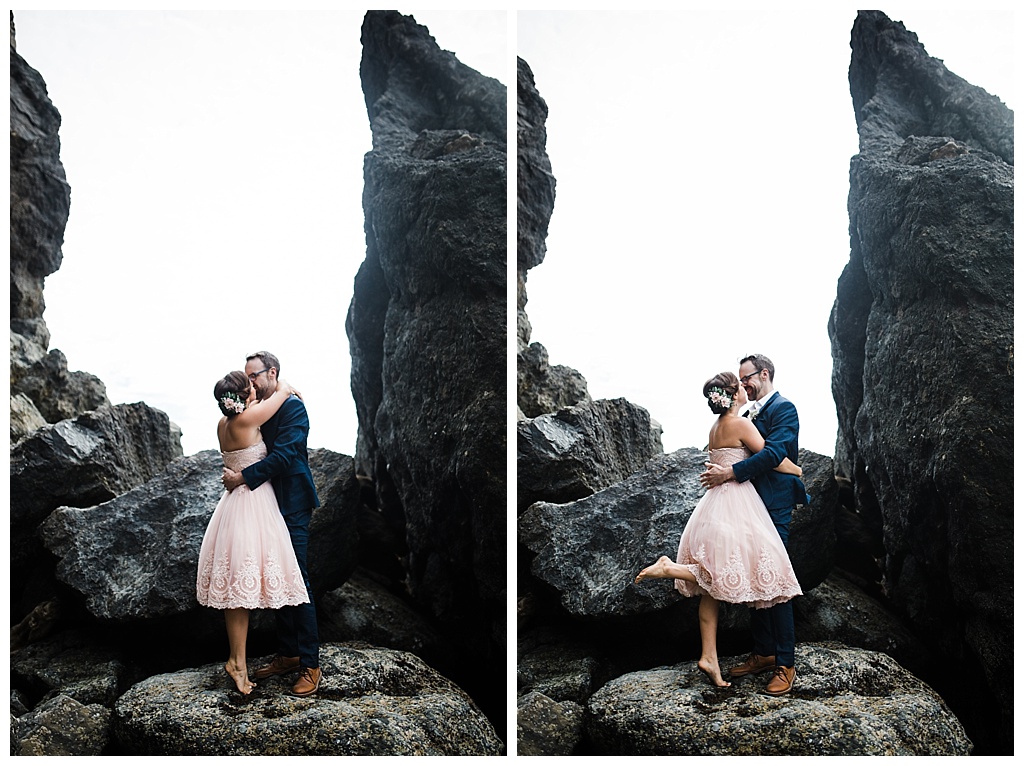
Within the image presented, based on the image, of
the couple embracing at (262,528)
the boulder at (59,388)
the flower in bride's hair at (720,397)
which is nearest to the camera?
the couple embracing at (262,528)

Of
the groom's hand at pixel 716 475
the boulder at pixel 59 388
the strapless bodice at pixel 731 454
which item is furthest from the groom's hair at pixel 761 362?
the boulder at pixel 59 388

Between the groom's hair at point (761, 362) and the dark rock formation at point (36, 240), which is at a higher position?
the dark rock formation at point (36, 240)

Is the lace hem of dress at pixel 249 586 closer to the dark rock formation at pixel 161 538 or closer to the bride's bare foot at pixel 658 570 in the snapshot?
the dark rock formation at pixel 161 538

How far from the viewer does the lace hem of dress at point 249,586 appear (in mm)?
4066

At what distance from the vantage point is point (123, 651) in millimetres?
4492

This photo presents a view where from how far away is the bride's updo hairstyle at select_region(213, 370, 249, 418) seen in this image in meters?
4.27

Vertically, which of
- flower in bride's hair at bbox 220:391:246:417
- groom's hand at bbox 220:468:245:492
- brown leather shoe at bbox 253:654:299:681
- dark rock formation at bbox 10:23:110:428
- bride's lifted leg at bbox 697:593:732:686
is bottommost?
brown leather shoe at bbox 253:654:299:681

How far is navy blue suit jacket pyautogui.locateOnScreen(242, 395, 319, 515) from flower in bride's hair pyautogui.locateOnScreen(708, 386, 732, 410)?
182cm

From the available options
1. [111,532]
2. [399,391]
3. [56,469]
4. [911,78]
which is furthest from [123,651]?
[911,78]

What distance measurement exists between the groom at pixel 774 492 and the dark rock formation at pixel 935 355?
1.72 ft

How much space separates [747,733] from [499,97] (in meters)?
3.15

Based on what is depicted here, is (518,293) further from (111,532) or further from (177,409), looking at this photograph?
(111,532)

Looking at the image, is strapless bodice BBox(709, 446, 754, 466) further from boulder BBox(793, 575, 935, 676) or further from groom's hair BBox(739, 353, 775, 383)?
boulder BBox(793, 575, 935, 676)

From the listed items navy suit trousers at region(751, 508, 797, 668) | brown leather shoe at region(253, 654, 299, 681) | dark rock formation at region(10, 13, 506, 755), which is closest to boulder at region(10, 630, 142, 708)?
dark rock formation at region(10, 13, 506, 755)
